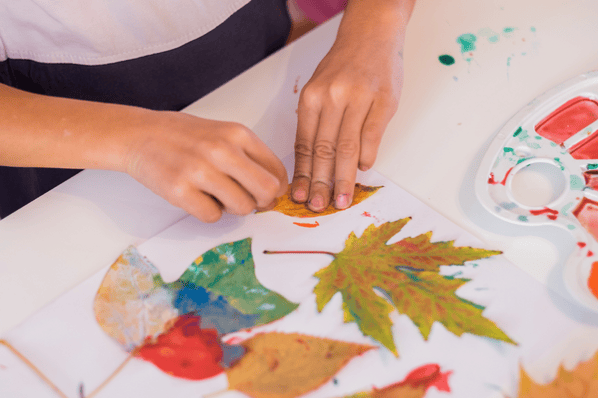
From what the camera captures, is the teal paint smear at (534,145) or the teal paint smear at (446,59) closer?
the teal paint smear at (534,145)

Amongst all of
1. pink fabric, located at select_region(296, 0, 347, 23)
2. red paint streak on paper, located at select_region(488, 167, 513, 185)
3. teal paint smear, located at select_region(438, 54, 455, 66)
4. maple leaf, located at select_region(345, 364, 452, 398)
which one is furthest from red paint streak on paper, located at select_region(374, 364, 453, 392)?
pink fabric, located at select_region(296, 0, 347, 23)

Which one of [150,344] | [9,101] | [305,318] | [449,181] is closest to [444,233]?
[449,181]

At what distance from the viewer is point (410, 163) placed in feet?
1.72

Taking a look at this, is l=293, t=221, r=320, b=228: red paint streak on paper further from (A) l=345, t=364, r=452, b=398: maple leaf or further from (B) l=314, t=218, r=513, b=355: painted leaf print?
(A) l=345, t=364, r=452, b=398: maple leaf

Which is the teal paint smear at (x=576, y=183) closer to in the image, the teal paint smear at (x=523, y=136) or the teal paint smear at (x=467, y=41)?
the teal paint smear at (x=523, y=136)

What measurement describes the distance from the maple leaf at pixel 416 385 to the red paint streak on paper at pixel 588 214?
22 cm

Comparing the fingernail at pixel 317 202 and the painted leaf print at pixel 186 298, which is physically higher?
the fingernail at pixel 317 202

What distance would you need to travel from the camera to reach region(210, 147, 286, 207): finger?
43 centimetres

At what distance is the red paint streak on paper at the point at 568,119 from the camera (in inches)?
20.3

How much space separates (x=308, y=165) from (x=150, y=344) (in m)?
0.26

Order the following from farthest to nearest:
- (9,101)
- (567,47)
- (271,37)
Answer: (271,37) < (567,47) < (9,101)

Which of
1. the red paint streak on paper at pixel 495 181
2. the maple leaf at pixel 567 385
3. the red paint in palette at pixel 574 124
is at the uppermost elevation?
the red paint in palette at pixel 574 124

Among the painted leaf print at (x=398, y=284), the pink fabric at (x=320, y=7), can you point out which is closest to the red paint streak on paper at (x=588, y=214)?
Result: the painted leaf print at (x=398, y=284)

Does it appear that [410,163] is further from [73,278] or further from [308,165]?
[73,278]
